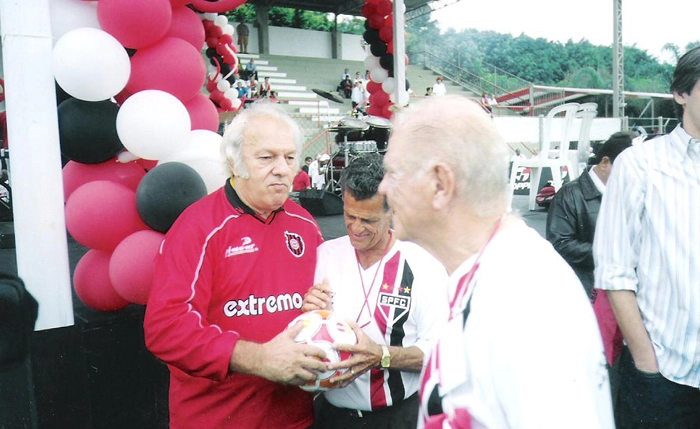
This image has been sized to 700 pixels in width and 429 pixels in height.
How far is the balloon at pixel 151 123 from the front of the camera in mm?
2066

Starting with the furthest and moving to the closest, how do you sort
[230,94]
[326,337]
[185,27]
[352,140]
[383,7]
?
[352,140]
[230,94]
[383,7]
[185,27]
[326,337]

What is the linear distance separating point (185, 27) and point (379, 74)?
16.4 ft

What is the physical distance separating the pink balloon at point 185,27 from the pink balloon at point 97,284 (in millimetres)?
1007

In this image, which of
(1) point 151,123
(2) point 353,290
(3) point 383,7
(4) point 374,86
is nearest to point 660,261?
(2) point 353,290

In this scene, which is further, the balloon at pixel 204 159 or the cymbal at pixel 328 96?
the cymbal at pixel 328 96

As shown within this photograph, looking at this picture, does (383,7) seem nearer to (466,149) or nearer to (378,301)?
(378,301)

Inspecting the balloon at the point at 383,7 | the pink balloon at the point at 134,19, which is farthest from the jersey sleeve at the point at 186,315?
the balloon at the point at 383,7

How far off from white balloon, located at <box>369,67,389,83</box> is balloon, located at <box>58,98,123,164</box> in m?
5.32

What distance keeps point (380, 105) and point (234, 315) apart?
6615 mm

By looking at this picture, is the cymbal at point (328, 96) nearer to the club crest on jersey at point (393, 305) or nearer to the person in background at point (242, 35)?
the person in background at point (242, 35)

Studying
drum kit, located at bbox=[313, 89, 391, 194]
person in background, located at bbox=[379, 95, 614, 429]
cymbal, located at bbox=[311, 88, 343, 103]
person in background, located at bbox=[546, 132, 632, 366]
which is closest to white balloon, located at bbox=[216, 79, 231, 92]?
drum kit, located at bbox=[313, 89, 391, 194]

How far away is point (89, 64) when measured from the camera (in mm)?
1924

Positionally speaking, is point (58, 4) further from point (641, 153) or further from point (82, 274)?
point (641, 153)

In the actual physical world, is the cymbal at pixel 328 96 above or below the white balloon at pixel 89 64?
above
